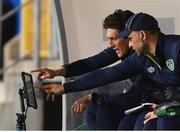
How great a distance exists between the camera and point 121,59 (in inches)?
173

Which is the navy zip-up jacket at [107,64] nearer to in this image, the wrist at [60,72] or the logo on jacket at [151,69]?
the wrist at [60,72]

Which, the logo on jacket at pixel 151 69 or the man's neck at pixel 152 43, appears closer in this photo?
the man's neck at pixel 152 43

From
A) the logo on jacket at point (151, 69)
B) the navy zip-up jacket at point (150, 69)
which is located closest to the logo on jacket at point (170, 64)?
the navy zip-up jacket at point (150, 69)

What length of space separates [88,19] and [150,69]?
2.88 feet

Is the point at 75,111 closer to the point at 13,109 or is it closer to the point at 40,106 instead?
the point at 40,106

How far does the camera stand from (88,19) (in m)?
4.82

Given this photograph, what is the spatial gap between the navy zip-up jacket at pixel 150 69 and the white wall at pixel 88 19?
0.59 m

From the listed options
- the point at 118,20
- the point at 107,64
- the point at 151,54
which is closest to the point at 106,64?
the point at 107,64

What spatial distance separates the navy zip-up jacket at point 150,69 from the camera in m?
3.92

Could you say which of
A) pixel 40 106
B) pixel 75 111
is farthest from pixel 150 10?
pixel 40 106

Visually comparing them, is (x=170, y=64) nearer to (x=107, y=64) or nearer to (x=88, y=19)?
(x=107, y=64)

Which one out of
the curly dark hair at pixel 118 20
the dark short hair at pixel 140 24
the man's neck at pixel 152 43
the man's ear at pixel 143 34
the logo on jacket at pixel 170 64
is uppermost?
the curly dark hair at pixel 118 20

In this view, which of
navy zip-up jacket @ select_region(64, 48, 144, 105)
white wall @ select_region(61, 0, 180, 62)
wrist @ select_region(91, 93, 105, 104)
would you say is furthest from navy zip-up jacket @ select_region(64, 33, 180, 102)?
white wall @ select_region(61, 0, 180, 62)

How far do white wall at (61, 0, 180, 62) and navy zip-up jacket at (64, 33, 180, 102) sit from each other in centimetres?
59
